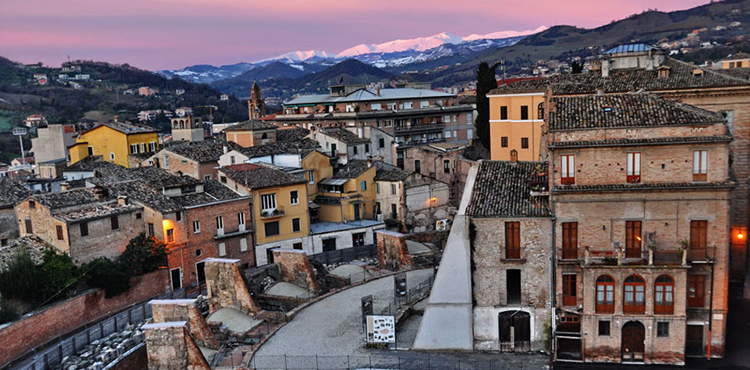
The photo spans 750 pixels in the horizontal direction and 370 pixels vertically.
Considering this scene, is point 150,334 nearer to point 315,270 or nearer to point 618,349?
point 315,270

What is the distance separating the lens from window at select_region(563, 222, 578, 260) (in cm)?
2619

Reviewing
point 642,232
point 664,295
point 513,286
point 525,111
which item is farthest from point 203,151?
point 664,295

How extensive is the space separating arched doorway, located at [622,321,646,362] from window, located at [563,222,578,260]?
133 inches

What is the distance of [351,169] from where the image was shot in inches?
2079

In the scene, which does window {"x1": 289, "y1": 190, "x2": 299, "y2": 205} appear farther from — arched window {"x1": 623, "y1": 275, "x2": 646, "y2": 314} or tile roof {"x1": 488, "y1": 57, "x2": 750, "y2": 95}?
arched window {"x1": 623, "y1": 275, "x2": 646, "y2": 314}

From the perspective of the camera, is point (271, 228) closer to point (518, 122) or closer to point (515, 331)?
point (518, 122)

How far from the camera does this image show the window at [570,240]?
2619 centimetres

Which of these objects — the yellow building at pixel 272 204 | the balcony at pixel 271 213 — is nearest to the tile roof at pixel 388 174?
the yellow building at pixel 272 204

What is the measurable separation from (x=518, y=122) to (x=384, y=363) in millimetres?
25413

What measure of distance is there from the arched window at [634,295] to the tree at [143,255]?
84.9 feet

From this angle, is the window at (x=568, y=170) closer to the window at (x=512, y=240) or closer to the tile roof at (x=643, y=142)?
the tile roof at (x=643, y=142)

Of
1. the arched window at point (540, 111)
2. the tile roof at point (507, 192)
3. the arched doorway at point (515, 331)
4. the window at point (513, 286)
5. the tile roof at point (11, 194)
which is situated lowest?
the arched doorway at point (515, 331)

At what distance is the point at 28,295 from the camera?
32219 millimetres

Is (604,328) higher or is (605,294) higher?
(605,294)
